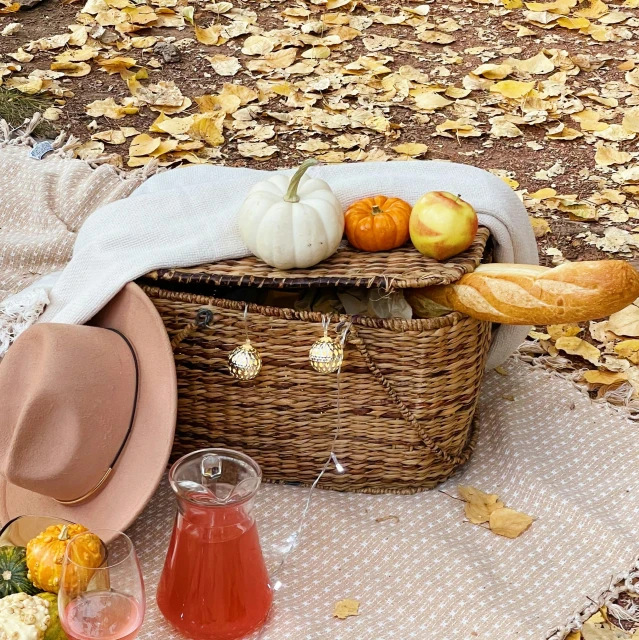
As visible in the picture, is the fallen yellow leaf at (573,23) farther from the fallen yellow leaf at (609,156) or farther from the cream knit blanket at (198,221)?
the cream knit blanket at (198,221)

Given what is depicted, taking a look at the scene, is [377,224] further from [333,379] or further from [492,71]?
[492,71]

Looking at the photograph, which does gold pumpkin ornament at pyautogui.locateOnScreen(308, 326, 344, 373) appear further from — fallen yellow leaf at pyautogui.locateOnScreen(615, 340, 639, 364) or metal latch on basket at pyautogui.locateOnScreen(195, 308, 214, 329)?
fallen yellow leaf at pyautogui.locateOnScreen(615, 340, 639, 364)

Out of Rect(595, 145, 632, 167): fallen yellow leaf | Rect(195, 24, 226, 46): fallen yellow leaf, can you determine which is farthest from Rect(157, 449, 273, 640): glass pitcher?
Rect(195, 24, 226, 46): fallen yellow leaf

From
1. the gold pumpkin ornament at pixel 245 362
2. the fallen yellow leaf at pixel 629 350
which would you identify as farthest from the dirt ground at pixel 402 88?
the gold pumpkin ornament at pixel 245 362

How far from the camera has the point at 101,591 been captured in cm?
129

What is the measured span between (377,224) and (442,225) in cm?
14

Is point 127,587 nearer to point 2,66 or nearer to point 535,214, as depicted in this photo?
point 535,214

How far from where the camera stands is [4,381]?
1688 mm

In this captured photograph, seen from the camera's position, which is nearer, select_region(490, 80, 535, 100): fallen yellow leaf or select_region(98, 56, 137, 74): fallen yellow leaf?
select_region(490, 80, 535, 100): fallen yellow leaf

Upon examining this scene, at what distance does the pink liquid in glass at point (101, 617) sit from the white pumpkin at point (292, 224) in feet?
2.30

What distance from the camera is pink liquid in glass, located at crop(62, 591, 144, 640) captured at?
1.29 meters

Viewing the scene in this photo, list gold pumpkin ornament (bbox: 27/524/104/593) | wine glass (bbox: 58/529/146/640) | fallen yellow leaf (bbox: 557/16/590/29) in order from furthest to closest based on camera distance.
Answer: fallen yellow leaf (bbox: 557/16/590/29) → gold pumpkin ornament (bbox: 27/524/104/593) → wine glass (bbox: 58/529/146/640)

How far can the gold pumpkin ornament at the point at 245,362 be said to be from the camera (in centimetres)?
177

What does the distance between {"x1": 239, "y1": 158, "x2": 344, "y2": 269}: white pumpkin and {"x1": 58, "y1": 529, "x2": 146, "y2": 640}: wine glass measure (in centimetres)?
64
